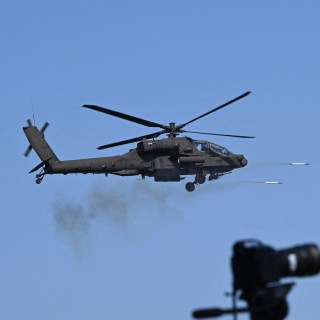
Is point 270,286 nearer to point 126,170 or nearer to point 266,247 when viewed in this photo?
point 266,247

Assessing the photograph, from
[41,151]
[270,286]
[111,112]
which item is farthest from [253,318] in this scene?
[41,151]

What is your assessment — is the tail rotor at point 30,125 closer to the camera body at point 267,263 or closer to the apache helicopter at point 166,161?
the apache helicopter at point 166,161

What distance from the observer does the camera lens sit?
8.80 meters

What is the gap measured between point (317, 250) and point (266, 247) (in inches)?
17.3

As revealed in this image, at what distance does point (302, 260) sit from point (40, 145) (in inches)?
2331

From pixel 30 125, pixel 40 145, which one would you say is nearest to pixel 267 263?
pixel 40 145

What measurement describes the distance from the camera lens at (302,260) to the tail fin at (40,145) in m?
55.1

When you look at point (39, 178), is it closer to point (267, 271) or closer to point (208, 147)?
point (208, 147)

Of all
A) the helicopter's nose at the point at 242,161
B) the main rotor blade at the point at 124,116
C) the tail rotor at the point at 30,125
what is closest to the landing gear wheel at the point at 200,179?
the helicopter's nose at the point at 242,161

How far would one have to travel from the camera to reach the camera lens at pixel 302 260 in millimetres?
8805

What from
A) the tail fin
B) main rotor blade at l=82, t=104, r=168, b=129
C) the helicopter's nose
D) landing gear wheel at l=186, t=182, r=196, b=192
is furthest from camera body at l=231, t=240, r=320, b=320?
the tail fin

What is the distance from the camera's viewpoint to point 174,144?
61562 millimetres

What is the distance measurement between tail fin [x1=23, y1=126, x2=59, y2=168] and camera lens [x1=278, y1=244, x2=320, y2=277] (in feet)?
181

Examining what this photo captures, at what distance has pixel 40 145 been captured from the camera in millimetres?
67312
